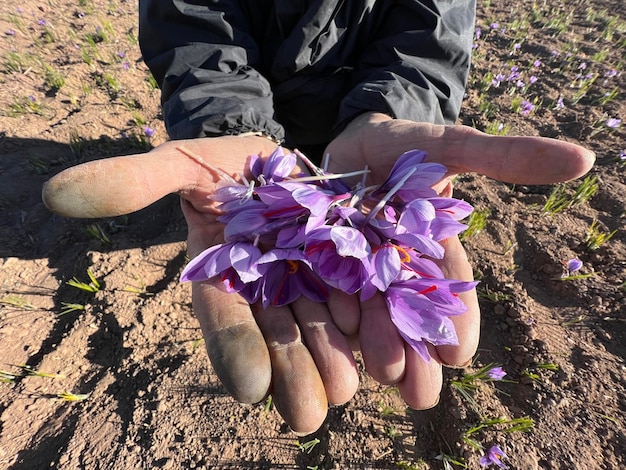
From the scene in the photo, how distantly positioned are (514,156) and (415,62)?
93 centimetres

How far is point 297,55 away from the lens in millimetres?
1866

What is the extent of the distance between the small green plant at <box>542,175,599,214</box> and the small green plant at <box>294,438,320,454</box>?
1891 millimetres

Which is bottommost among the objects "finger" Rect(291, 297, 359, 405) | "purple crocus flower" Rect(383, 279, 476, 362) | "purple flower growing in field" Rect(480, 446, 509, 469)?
"purple flower growing in field" Rect(480, 446, 509, 469)

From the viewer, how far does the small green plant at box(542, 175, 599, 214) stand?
232 cm

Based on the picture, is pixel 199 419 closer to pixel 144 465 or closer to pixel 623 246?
pixel 144 465

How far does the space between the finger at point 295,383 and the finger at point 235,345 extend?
0.13 feet

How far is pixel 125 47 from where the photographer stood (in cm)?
389

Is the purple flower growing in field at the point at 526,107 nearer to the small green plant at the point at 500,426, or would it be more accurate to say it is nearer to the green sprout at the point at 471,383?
the green sprout at the point at 471,383

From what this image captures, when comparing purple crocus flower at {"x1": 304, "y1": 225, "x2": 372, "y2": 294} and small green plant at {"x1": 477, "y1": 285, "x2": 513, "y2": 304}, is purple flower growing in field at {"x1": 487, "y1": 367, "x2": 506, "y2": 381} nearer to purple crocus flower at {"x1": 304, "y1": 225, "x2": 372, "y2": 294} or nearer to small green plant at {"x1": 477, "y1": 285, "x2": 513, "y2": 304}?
small green plant at {"x1": 477, "y1": 285, "x2": 513, "y2": 304}

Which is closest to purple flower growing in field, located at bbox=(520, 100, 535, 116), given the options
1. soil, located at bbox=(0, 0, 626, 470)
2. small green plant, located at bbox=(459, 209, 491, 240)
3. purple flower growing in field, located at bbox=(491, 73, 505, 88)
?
soil, located at bbox=(0, 0, 626, 470)

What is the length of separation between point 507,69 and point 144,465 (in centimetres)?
450

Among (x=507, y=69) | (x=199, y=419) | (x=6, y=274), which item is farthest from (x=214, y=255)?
(x=507, y=69)

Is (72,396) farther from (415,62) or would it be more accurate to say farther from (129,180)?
(415,62)

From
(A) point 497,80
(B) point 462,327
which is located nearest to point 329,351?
(B) point 462,327
